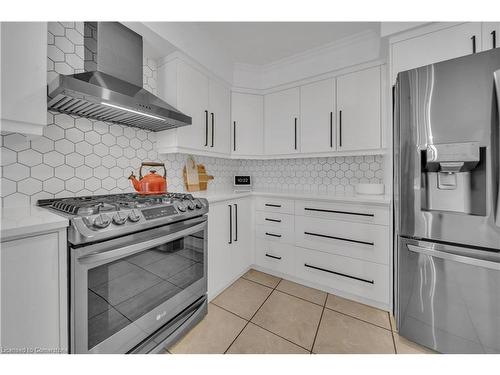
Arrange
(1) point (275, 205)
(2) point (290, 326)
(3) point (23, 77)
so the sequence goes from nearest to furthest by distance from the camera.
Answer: (3) point (23, 77)
(2) point (290, 326)
(1) point (275, 205)

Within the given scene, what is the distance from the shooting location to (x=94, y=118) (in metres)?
1.56

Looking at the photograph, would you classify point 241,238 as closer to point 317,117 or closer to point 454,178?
point 317,117

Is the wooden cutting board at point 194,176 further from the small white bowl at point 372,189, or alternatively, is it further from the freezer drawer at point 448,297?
the freezer drawer at point 448,297

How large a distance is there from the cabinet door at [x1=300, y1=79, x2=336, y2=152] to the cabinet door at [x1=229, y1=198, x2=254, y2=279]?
94cm

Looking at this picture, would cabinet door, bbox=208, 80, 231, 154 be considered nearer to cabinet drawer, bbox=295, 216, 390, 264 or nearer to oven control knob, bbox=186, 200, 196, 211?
oven control knob, bbox=186, 200, 196, 211

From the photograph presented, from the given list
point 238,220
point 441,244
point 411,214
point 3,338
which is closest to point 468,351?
point 441,244

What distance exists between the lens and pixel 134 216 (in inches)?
43.1

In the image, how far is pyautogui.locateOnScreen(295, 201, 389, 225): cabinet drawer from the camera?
5.65 ft

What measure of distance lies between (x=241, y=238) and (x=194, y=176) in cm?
85

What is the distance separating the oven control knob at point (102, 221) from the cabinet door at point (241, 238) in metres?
1.24

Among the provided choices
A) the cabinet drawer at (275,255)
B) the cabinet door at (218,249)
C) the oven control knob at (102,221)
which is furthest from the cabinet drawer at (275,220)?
the oven control knob at (102,221)

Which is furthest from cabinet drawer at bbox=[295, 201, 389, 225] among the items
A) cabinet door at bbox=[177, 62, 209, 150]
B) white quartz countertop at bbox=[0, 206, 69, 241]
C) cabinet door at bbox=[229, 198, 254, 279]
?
white quartz countertop at bbox=[0, 206, 69, 241]

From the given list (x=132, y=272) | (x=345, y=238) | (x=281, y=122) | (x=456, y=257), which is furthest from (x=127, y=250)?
(x=281, y=122)

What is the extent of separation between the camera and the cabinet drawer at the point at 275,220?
217 cm
